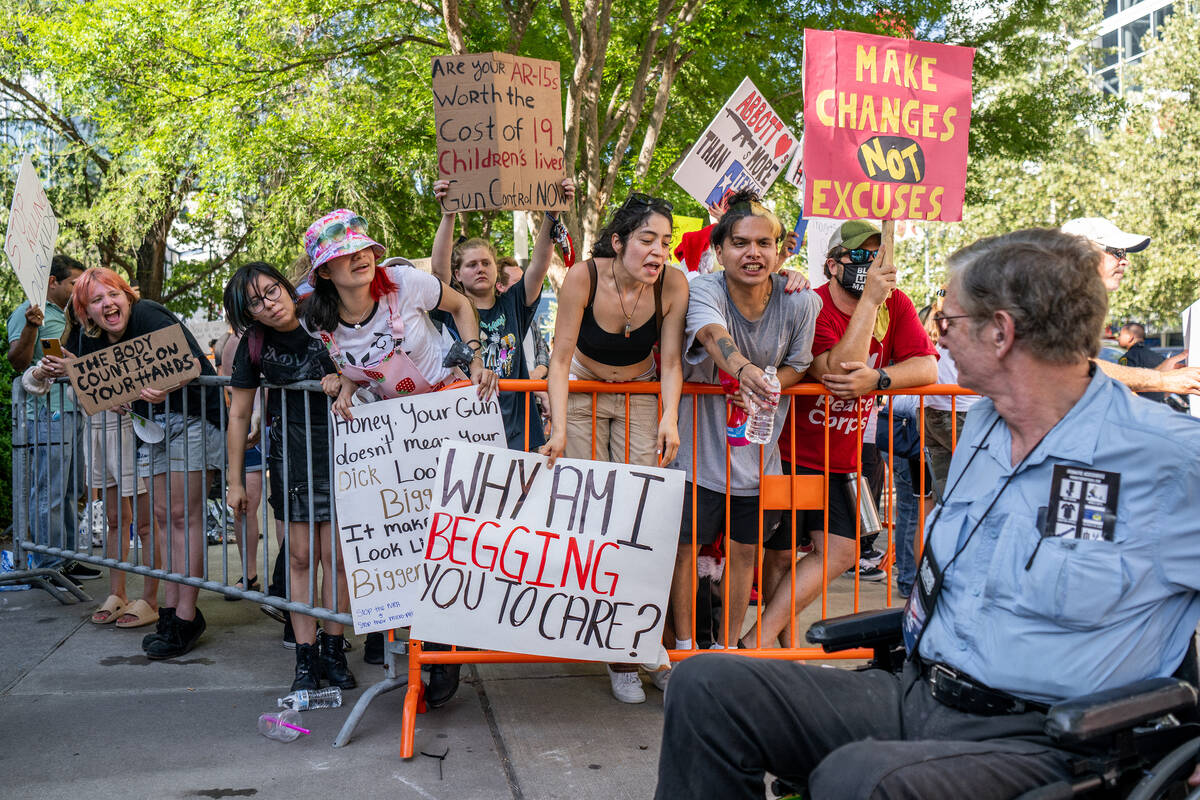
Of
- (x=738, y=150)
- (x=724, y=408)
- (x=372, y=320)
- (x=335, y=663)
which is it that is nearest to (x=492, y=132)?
(x=372, y=320)

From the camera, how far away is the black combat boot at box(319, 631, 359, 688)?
471 centimetres

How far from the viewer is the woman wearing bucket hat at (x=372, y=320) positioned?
14.1ft

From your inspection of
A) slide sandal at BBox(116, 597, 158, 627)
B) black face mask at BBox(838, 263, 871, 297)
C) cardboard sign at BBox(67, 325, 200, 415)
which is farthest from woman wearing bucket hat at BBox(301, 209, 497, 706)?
slide sandal at BBox(116, 597, 158, 627)

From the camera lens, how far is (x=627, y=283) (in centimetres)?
437

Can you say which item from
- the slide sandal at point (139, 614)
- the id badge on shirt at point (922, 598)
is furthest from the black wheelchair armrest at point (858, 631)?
the slide sandal at point (139, 614)

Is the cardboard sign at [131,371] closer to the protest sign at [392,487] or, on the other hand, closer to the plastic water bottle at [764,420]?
the protest sign at [392,487]

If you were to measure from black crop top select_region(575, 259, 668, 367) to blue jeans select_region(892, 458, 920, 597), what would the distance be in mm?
2949

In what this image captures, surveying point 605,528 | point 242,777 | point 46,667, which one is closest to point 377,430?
point 605,528

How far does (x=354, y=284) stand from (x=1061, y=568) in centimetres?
295

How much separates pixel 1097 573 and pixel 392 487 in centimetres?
275

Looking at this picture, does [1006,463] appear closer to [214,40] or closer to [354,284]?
[354,284]

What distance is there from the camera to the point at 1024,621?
2.38 meters

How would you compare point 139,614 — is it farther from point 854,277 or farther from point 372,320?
point 854,277

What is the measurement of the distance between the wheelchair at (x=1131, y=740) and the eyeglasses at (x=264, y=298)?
3.55m
